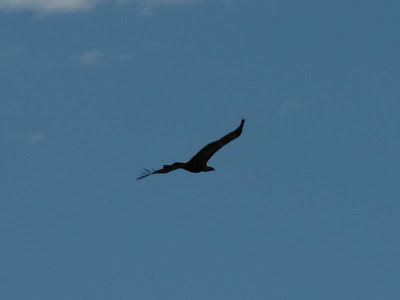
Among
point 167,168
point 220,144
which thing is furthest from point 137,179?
point 220,144

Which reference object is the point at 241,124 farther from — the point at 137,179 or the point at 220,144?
the point at 137,179

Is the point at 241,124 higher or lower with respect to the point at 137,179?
higher

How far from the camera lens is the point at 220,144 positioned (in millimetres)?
42875

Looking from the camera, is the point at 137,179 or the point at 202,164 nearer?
the point at 137,179

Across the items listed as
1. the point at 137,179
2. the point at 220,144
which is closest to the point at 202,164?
the point at 220,144

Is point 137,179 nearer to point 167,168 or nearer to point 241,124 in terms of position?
point 167,168

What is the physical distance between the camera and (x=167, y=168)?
41688 millimetres

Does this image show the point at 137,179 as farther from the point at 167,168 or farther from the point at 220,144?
the point at 220,144

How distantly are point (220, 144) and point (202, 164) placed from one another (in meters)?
1.22

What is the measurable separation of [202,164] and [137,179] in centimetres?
394

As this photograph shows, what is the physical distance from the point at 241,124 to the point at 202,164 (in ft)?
8.54

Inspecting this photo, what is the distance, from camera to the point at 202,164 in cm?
4322

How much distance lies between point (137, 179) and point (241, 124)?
524 centimetres
